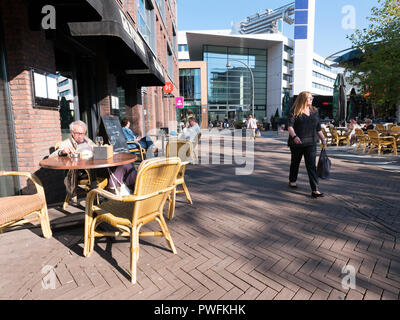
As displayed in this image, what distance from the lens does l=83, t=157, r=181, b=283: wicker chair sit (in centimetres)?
230

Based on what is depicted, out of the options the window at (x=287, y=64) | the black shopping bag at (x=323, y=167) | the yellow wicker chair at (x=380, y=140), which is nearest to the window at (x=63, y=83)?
the black shopping bag at (x=323, y=167)

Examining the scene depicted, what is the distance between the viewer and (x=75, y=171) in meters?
3.78

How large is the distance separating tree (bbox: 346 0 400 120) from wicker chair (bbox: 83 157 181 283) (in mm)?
14811

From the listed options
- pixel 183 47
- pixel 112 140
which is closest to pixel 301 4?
pixel 183 47

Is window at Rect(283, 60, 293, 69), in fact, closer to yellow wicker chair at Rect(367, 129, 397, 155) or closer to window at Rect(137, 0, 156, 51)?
window at Rect(137, 0, 156, 51)

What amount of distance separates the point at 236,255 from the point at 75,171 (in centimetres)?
256

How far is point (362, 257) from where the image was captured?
108 inches

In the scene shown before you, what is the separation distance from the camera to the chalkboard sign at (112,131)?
14.4 feet

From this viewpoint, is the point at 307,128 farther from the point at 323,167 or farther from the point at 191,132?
the point at 191,132

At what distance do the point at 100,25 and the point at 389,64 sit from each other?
15128 mm

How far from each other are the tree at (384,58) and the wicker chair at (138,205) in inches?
Result: 583

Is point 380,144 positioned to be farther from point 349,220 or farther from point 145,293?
point 145,293

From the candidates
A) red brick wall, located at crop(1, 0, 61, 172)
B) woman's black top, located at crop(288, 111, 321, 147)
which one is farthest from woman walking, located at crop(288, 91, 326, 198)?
red brick wall, located at crop(1, 0, 61, 172)
